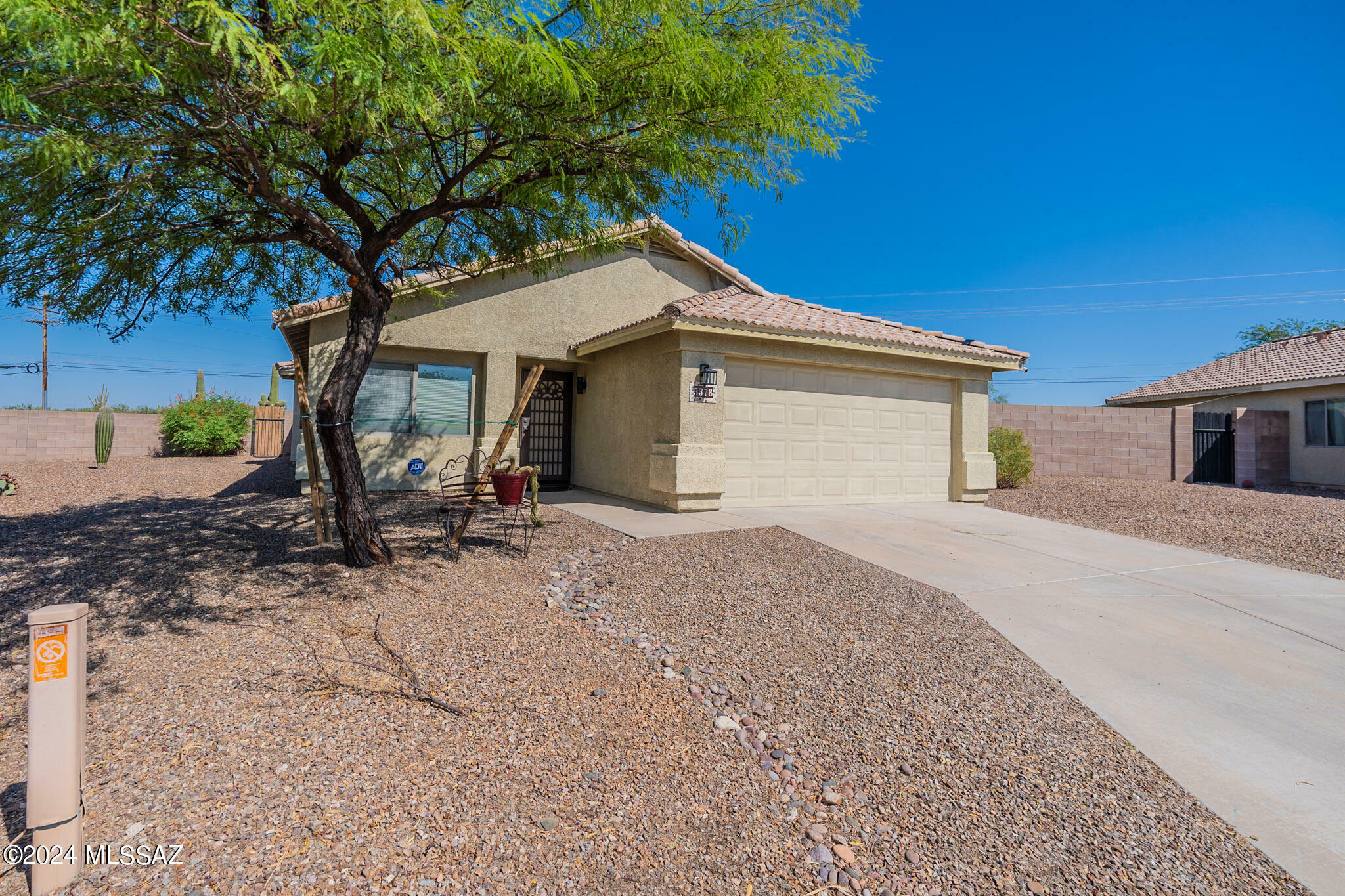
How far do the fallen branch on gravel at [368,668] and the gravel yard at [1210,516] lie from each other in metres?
8.44

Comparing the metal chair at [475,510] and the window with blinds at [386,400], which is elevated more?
the window with blinds at [386,400]

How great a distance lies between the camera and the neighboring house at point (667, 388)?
929 cm

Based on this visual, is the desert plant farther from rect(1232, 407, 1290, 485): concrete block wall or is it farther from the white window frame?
rect(1232, 407, 1290, 485): concrete block wall

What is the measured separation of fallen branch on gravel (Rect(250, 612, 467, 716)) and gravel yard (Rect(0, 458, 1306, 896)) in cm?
3

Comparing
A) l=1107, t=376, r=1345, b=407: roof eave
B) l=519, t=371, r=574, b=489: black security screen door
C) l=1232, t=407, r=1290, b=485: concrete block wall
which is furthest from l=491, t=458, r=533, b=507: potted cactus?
l=1107, t=376, r=1345, b=407: roof eave

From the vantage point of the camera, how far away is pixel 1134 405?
71.3ft

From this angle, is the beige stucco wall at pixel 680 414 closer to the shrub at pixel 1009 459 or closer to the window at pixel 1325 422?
the shrub at pixel 1009 459

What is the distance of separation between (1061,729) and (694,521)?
17.5 ft

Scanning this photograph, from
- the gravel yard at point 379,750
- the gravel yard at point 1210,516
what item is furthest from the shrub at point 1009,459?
the gravel yard at point 379,750

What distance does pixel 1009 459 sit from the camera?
13.2m

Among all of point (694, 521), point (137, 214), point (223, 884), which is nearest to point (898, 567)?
point (694, 521)

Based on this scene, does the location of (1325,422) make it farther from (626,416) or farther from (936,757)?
(936,757)

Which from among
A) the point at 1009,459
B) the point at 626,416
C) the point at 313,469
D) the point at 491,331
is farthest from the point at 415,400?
the point at 1009,459

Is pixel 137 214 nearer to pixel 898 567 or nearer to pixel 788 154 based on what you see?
pixel 788 154
